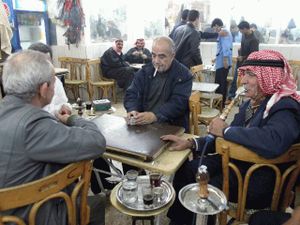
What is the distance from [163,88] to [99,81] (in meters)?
3.63

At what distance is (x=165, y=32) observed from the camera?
277 inches

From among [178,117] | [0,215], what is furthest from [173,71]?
[0,215]

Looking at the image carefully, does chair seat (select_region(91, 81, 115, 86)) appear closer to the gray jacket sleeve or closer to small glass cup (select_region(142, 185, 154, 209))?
small glass cup (select_region(142, 185, 154, 209))

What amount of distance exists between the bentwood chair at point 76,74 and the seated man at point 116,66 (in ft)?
1.25

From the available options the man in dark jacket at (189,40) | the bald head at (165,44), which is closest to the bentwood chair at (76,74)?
the man in dark jacket at (189,40)

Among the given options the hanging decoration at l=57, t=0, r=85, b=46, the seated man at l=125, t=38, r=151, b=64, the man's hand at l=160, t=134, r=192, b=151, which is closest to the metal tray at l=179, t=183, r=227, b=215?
the man's hand at l=160, t=134, r=192, b=151

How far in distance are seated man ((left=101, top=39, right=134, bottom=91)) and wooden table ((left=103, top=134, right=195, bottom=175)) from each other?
4192mm

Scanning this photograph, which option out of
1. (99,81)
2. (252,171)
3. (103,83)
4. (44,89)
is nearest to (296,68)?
(103,83)

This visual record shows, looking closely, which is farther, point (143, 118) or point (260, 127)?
point (143, 118)

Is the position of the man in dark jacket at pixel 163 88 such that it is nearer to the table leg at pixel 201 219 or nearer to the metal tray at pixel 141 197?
the metal tray at pixel 141 197

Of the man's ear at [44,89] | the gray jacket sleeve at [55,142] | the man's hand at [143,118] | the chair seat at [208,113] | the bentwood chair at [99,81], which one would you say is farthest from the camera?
the bentwood chair at [99,81]

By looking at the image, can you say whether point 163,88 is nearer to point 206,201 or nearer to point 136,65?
point 206,201

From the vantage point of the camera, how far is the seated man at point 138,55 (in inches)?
241

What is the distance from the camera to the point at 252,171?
131 centimetres
